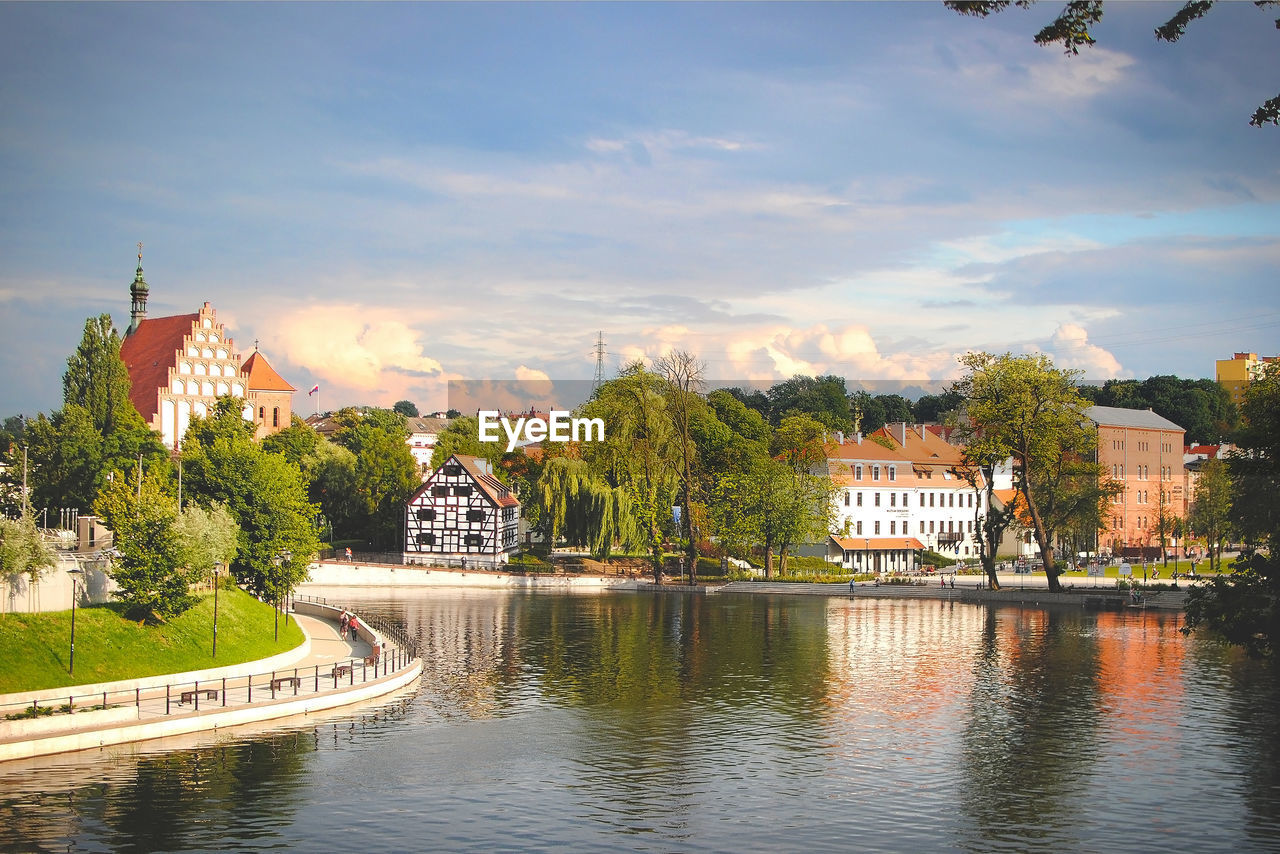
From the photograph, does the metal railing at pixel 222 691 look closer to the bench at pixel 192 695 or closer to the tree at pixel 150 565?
the bench at pixel 192 695

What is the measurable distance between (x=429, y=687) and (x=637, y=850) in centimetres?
2092

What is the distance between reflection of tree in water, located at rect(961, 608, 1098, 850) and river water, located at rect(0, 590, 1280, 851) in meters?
0.12

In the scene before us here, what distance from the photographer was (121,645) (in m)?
40.9

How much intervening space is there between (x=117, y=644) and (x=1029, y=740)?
104ft

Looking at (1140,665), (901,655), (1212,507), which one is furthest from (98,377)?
(1212,507)

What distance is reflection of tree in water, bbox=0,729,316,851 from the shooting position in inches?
978

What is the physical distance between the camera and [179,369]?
114875mm

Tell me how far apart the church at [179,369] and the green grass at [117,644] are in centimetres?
6499

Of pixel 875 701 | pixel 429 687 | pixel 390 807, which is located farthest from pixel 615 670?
pixel 390 807

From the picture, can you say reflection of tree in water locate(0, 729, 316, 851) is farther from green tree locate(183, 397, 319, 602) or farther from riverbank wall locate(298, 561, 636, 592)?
riverbank wall locate(298, 561, 636, 592)

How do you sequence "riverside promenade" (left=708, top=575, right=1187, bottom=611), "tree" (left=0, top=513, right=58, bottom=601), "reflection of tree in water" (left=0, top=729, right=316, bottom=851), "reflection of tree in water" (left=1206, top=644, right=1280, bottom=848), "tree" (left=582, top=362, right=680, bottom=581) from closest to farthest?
"reflection of tree in water" (left=0, top=729, right=316, bottom=851), "reflection of tree in water" (left=1206, top=644, right=1280, bottom=848), "tree" (left=0, top=513, right=58, bottom=601), "riverside promenade" (left=708, top=575, right=1187, bottom=611), "tree" (left=582, top=362, right=680, bottom=581)

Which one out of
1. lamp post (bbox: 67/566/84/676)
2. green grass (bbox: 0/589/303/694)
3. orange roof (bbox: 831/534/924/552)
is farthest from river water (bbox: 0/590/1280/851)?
orange roof (bbox: 831/534/924/552)

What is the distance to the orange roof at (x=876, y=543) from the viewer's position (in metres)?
101

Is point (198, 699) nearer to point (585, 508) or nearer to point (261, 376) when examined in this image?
point (585, 508)
